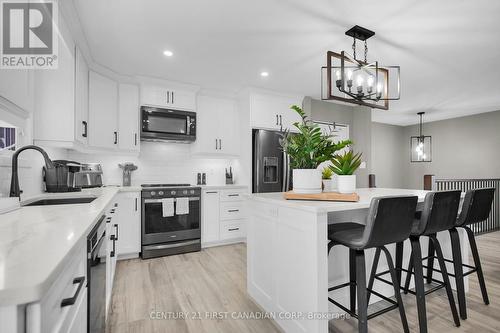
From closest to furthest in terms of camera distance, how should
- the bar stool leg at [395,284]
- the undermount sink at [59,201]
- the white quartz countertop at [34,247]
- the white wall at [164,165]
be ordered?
the white quartz countertop at [34,247] < the bar stool leg at [395,284] < the undermount sink at [59,201] < the white wall at [164,165]

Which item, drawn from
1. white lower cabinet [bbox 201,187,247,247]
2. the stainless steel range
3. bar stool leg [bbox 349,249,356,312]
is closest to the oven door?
the stainless steel range

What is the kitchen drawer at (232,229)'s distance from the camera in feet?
13.0

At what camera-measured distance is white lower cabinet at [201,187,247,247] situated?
385 cm

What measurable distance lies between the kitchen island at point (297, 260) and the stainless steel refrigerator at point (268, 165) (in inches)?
67.1

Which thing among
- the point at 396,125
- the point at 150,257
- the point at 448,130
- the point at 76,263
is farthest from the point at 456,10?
the point at 396,125

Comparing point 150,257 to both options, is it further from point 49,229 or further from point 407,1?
point 407,1

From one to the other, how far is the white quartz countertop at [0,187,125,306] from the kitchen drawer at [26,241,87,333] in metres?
0.07

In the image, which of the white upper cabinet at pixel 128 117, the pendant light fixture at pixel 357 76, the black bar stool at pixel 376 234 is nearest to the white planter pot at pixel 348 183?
the black bar stool at pixel 376 234

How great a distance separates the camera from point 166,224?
3.52m

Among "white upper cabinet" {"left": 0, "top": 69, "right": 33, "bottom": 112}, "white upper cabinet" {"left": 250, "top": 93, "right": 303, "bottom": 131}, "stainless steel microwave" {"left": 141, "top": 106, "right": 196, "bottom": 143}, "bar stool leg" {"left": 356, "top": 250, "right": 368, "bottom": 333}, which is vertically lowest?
"bar stool leg" {"left": 356, "top": 250, "right": 368, "bottom": 333}

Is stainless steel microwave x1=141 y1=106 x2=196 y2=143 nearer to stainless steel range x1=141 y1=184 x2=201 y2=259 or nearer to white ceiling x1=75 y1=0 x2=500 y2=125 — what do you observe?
white ceiling x1=75 y1=0 x2=500 y2=125

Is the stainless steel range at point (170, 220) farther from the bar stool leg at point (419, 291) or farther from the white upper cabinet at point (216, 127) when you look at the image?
the bar stool leg at point (419, 291)

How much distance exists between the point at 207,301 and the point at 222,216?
5.83 feet

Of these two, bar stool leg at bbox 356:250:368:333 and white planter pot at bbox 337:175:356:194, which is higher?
white planter pot at bbox 337:175:356:194
